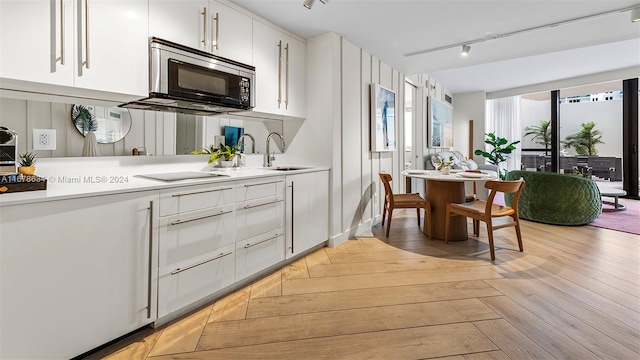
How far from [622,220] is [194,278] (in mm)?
5744

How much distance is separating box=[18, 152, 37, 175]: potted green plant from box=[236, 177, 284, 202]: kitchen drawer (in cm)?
113

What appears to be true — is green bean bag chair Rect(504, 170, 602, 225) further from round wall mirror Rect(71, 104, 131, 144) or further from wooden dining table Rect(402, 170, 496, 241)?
round wall mirror Rect(71, 104, 131, 144)

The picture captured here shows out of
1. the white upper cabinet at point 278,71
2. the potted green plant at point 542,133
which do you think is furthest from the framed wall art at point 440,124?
the white upper cabinet at point 278,71

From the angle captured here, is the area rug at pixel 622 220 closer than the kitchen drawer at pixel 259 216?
No

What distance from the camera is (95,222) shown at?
1493mm

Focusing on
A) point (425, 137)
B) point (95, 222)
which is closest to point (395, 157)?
point (425, 137)

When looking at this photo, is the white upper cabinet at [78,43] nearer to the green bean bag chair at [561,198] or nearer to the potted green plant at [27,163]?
the potted green plant at [27,163]

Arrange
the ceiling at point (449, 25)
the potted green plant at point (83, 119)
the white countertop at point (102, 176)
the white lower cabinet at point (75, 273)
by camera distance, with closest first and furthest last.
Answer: the white lower cabinet at point (75, 273), the white countertop at point (102, 176), the potted green plant at point (83, 119), the ceiling at point (449, 25)

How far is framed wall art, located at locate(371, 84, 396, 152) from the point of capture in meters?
3.88

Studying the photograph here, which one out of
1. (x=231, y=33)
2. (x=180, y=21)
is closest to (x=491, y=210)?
(x=231, y=33)

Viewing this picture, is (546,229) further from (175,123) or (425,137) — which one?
(175,123)

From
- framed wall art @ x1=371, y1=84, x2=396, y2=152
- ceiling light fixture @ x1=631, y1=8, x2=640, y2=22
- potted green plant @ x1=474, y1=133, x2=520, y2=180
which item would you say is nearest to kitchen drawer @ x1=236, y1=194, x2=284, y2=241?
framed wall art @ x1=371, y1=84, x2=396, y2=152

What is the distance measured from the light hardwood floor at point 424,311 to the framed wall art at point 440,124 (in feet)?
12.6

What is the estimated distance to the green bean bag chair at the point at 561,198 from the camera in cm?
404
